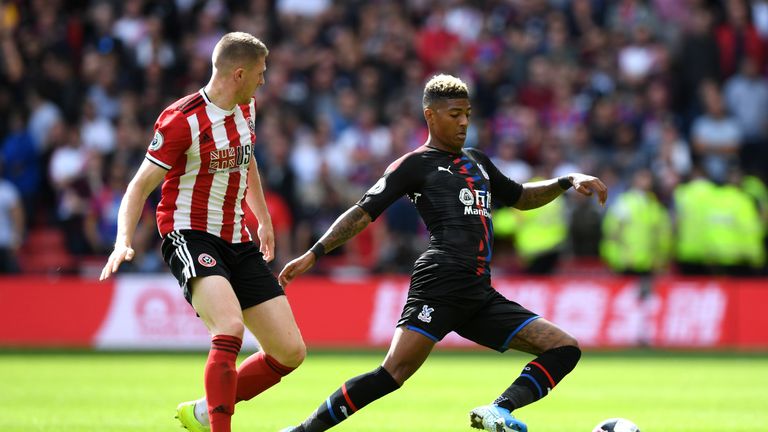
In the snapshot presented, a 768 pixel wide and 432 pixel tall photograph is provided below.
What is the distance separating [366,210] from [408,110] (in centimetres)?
1298

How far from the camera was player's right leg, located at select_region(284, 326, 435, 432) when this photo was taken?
7543 mm

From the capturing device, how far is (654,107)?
20.9 meters

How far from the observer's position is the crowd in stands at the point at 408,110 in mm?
18938

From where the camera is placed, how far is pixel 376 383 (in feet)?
24.7

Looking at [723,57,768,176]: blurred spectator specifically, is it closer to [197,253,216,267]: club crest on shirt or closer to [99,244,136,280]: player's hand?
[197,253,216,267]: club crest on shirt

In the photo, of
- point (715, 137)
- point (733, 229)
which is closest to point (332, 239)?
point (733, 229)

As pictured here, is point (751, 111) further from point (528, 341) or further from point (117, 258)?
point (117, 258)

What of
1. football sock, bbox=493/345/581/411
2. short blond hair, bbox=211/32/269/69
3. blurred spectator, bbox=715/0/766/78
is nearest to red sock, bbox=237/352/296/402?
football sock, bbox=493/345/581/411

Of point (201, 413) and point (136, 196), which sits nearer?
point (136, 196)

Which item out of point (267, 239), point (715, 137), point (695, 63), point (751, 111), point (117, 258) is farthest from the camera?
point (695, 63)

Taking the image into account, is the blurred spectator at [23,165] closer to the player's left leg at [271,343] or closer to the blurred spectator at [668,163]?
the blurred spectator at [668,163]

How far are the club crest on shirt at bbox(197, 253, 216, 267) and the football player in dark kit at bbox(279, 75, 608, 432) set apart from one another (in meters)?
0.45

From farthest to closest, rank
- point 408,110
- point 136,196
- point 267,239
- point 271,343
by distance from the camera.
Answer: point 408,110, point 267,239, point 271,343, point 136,196

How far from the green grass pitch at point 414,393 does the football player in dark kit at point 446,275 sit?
72.0 inches
